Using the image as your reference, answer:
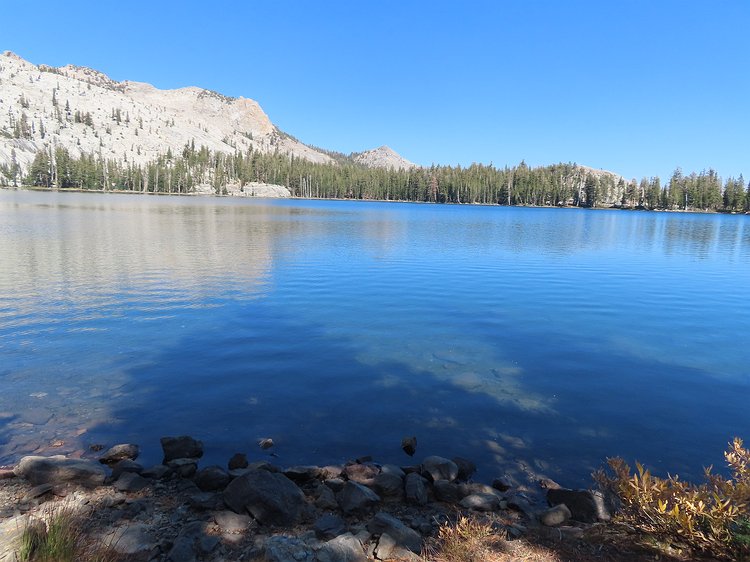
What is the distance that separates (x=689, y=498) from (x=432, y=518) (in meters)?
3.40

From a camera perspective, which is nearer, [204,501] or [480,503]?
[204,501]

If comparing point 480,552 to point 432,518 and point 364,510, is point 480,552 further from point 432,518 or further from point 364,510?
point 364,510

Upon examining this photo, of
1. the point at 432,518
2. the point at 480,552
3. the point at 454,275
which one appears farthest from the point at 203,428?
the point at 454,275

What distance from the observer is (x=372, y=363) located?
14031mm

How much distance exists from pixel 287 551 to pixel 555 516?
13.1 feet

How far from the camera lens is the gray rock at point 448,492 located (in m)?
7.58

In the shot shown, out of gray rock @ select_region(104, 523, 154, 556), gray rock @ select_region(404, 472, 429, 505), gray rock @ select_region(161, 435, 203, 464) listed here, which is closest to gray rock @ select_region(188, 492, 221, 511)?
gray rock @ select_region(104, 523, 154, 556)

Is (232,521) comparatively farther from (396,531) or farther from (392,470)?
(392,470)

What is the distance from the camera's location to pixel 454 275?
97.8ft

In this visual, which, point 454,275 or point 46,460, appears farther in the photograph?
point 454,275

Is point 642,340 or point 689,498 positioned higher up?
point 689,498

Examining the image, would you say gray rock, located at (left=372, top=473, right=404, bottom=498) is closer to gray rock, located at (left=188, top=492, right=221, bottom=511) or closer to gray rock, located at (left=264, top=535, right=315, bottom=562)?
gray rock, located at (left=264, top=535, right=315, bottom=562)

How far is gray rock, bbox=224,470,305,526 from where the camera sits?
6.56 meters

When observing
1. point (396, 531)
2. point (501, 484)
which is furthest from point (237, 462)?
point (501, 484)
